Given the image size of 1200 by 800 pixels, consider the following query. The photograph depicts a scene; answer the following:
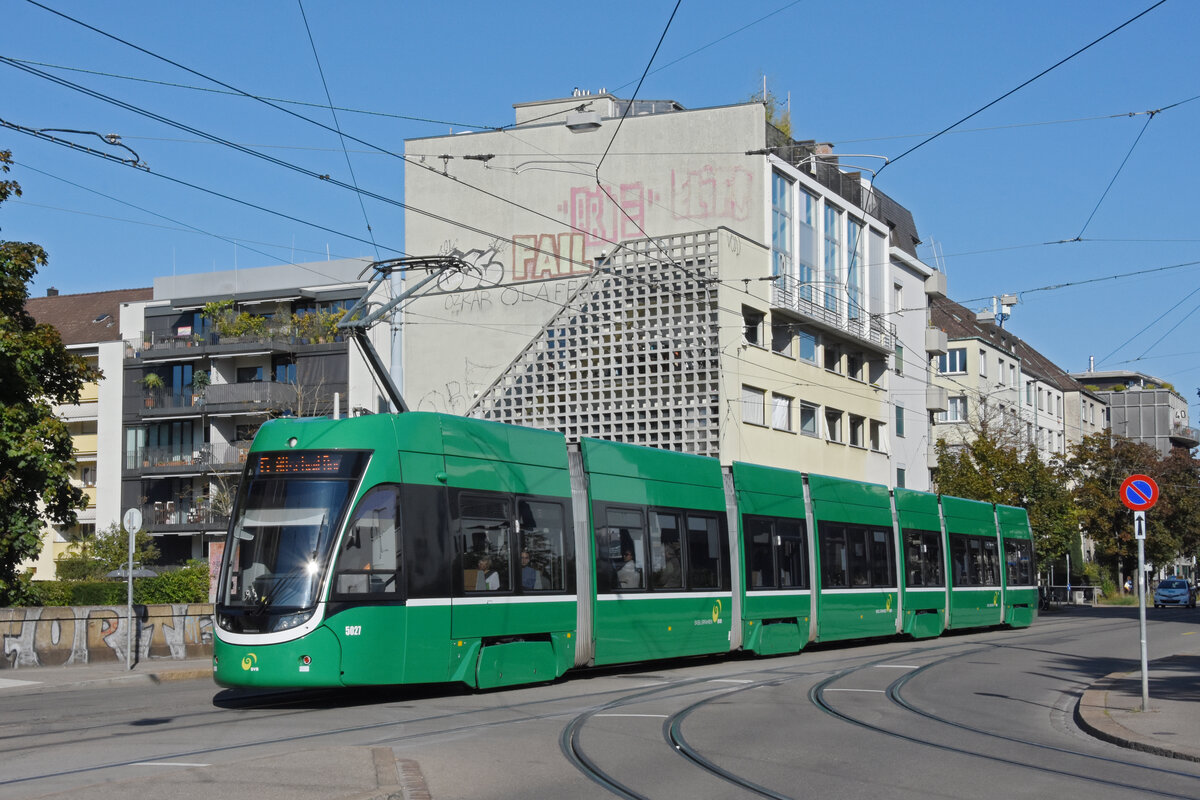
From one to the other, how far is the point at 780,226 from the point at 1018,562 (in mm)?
13406

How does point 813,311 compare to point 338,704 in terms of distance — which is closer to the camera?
point 338,704

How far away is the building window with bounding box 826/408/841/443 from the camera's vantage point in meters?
49.3

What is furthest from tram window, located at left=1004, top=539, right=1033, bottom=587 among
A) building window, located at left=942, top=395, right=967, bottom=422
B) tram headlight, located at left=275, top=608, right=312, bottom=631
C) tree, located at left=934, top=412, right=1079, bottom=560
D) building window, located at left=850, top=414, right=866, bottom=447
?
→ building window, located at left=942, top=395, right=967, bottom=422

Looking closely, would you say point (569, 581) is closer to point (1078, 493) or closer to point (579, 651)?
point (579, 651)

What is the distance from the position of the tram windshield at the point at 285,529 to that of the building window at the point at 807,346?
107 feet

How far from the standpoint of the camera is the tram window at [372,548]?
1426 centimetres

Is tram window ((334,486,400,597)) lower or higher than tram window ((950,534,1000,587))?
higher

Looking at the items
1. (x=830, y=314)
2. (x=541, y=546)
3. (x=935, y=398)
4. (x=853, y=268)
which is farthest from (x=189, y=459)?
(x=541, y=546)

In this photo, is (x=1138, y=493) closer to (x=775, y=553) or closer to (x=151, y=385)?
(x=775, y=553)

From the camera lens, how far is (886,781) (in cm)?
995

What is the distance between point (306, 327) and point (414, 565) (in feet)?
145

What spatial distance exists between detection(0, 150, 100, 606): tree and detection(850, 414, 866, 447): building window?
3355cm

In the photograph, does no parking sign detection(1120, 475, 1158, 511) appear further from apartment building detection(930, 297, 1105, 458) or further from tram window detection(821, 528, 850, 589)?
apartment building detection(930, 297, 1105, 458)

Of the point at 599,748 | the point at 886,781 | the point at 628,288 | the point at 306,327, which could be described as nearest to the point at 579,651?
the point at 599,748
